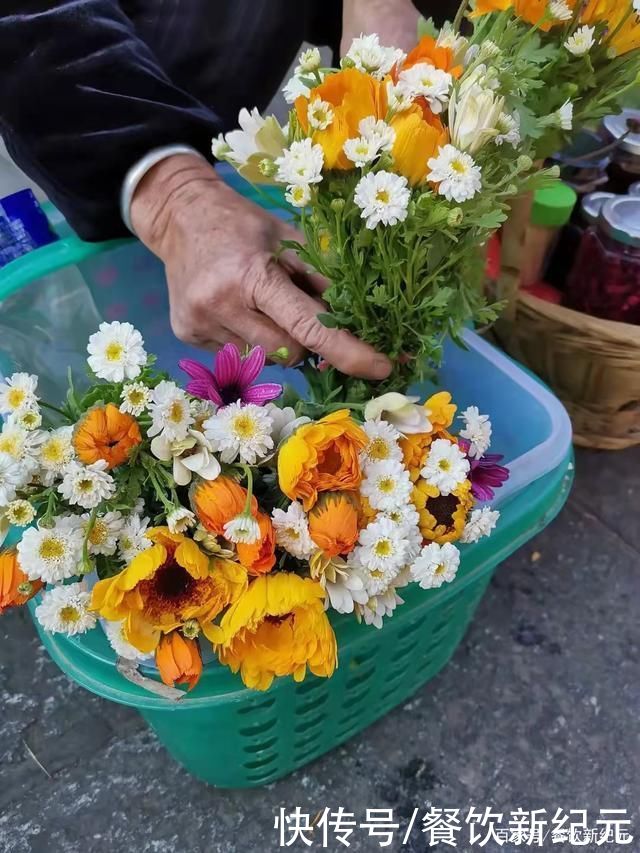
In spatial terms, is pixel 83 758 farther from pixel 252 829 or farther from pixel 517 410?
pixel 517 410

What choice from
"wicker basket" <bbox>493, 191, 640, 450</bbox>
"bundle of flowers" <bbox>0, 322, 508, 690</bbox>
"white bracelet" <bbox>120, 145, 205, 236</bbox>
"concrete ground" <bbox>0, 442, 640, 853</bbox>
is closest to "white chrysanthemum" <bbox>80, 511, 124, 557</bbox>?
"bundle of flowers" <bbox>0, 322, 508, 690</bbox>

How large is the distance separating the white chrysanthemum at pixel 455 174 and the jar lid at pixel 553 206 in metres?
0.55

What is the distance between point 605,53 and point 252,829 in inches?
31.3

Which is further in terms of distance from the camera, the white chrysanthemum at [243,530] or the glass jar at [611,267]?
the glass jar at [611,267]

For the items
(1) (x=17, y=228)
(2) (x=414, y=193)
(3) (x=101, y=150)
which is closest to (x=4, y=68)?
(3) (x=101, y=150)

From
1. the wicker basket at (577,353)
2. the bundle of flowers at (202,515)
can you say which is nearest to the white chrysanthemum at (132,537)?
the bundle of flowers at (202,515)

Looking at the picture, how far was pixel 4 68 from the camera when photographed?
0.59 metres

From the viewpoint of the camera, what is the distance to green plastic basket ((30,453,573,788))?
1.76 feet

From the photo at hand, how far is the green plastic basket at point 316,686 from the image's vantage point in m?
0.54

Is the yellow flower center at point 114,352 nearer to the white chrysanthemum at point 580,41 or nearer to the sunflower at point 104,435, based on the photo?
the sunflower at point 104,435

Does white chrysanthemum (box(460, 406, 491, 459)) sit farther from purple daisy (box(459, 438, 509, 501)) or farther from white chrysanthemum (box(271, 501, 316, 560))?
white chrysanthemum (box(271, 501, 316, 560))

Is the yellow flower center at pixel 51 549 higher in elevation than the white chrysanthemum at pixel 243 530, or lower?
lower

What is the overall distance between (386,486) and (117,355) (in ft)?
0.58

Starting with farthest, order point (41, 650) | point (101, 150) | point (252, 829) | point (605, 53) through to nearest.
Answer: point (41, 650), point (252, 829), point (101, 150), point (605, 53)
